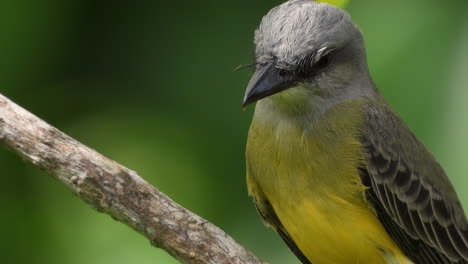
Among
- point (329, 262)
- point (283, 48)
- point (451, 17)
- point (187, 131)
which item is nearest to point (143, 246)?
point (187, 131)

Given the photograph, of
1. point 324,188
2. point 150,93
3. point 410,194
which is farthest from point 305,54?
point 150,93

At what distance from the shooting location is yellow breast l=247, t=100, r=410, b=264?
6184 millimetres

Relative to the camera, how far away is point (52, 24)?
746cm

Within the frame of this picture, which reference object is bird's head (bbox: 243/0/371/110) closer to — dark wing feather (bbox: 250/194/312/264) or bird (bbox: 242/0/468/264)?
bird (bbox: 242/0/468/264)

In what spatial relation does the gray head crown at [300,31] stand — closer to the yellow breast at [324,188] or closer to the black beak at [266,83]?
the black beak at [266,83]

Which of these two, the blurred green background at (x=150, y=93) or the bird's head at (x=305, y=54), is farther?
the blurred green background at (x=150, y=93)

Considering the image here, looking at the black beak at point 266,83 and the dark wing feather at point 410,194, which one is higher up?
the black beak at point 266,83

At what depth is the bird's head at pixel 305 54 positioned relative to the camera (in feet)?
19.9

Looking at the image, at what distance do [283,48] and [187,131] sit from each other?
1.10m

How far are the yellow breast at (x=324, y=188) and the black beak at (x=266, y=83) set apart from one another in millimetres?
422

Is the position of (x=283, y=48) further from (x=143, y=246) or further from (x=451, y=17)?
(x=143, y=246)

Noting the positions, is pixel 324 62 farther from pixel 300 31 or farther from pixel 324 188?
pixel 324 188

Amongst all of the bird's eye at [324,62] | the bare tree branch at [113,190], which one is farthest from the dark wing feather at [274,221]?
the bird's eye at [324,62]

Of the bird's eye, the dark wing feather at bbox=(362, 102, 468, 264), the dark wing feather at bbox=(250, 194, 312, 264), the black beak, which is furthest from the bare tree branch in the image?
the bird's eye
